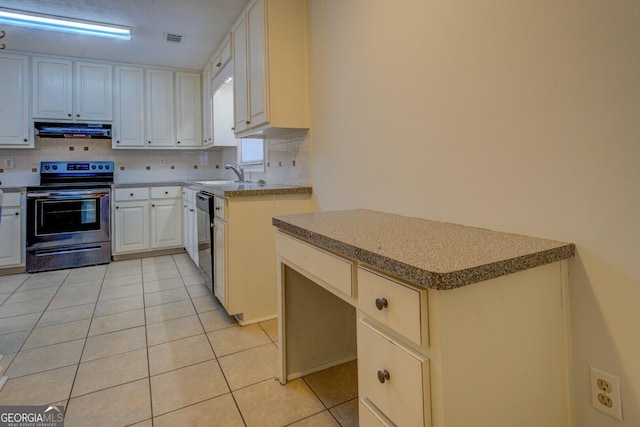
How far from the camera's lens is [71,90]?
397 centimetres

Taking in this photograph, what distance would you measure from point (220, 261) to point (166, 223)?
2.23 m

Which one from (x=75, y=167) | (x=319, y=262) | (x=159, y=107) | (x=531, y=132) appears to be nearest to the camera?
(x=531, y=132)

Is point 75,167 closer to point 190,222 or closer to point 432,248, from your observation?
point 190,222

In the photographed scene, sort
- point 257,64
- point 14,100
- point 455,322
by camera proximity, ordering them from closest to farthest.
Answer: point 455,322
point 257,64
point 14,100

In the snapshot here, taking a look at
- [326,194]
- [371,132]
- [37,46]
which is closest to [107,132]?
[37,46]

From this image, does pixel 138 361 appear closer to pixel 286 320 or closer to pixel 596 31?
pixel 286 320

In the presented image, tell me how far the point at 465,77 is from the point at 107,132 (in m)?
4.26

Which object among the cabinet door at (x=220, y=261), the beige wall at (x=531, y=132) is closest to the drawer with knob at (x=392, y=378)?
the beige wall at (x=531, y=132)

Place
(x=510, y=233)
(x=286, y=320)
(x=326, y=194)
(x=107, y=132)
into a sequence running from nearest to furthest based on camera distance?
1. (x=510, y=233)
2. (x=286, y=320)
3. (x=326, y=194)
4. (x=107, y=132)

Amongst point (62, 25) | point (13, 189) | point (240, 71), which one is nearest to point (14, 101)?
point (13, 189)

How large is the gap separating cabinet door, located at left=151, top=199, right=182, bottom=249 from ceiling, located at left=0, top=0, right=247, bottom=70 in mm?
1712

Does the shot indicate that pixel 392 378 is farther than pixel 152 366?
No

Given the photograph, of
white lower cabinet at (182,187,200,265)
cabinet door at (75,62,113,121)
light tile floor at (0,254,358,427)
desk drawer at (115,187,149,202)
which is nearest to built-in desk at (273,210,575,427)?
light tile floor at (0,254,358,427)

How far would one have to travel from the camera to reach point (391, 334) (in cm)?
92
